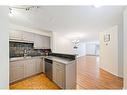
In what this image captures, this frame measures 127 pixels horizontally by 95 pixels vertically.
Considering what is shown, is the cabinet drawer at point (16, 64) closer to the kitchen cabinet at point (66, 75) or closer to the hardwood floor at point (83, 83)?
the hardwood floor at point (83, 83)

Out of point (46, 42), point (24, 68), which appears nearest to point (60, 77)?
point (24, 68)

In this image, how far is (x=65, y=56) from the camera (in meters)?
4.14

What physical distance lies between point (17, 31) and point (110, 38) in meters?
4.10

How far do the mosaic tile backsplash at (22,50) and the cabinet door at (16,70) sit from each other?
770mm

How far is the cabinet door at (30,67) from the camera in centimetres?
438

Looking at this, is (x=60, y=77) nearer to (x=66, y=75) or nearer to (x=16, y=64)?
(x=66, y=75)

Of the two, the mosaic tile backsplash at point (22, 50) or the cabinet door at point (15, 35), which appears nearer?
the cabinet door at point (15, 35)

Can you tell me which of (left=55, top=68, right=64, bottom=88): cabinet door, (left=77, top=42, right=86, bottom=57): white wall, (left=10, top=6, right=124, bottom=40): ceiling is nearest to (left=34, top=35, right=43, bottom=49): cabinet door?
(left=10, top=6, right=124, bottom=40): ceiling

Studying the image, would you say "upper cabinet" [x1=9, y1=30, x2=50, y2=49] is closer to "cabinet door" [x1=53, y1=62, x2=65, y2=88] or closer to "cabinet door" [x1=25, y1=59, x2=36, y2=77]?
"cabinet door" [x1=25, y1=59, x2=36, y2=77]

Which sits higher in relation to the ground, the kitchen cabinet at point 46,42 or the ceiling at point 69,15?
the ceiling at point 69,15

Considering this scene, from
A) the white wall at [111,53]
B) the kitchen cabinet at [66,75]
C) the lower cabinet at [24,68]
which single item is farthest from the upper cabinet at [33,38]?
the white wall at [111,53]

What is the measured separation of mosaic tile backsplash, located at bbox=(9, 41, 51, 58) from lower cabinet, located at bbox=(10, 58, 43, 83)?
64cm

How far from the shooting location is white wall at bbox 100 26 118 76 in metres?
4.74
